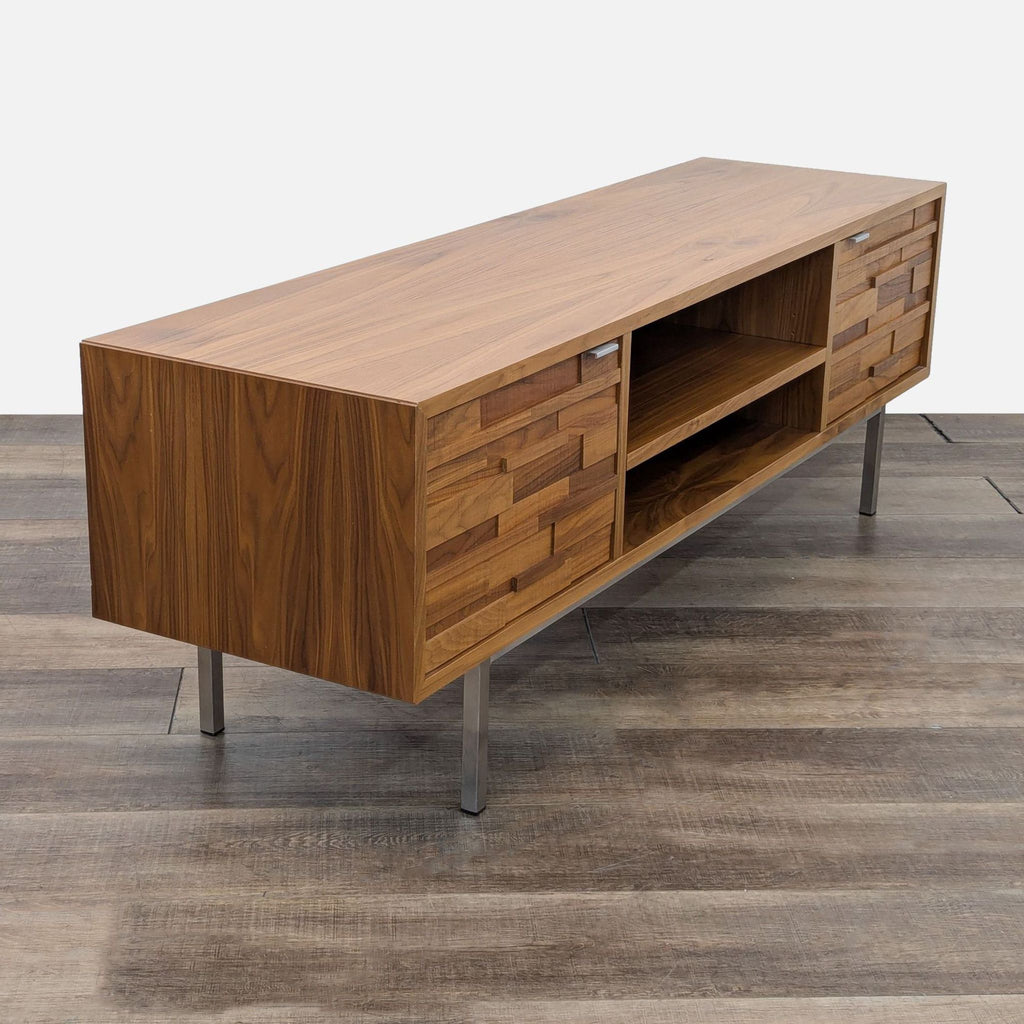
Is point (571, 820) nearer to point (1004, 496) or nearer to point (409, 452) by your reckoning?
point (409, 452)

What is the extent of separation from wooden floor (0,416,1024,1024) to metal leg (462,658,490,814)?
4cm

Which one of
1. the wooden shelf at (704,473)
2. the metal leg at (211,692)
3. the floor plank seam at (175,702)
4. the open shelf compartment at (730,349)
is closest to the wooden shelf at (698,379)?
the open shelf compartment at (730,349)

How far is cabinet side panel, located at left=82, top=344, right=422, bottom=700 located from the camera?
2119 millimetres

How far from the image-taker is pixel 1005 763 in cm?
271

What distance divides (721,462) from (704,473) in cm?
8

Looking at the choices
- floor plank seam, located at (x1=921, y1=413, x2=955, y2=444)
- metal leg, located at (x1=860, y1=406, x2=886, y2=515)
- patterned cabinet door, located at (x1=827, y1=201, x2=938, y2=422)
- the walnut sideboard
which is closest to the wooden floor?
the walnut sideboard

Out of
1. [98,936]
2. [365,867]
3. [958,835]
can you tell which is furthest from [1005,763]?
[98,936]

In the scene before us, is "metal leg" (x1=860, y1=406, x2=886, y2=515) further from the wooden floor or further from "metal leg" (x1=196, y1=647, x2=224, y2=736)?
"metal leg" (x1=196, y1=647, x2=224, y2=736)

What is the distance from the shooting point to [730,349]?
3.25 metres

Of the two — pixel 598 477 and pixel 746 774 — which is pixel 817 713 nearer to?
pixel 746 774

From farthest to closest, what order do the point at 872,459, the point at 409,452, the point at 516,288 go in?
the point at 872,459, the point at 516,288, the point at 409,452

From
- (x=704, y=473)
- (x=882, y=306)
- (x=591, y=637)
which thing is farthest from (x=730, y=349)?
(x=591, y=637)

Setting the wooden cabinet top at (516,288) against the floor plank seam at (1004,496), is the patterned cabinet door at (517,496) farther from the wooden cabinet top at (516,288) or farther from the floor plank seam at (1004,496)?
the floor plank seam at (1004,496)

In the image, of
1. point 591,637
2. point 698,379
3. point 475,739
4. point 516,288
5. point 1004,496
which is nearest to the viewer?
point 475,739
